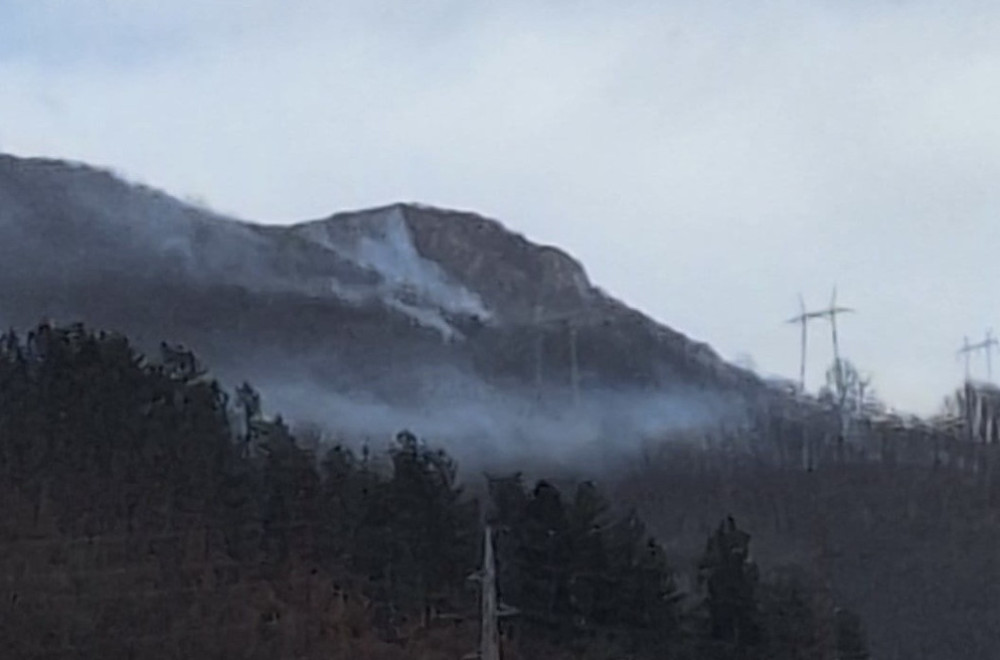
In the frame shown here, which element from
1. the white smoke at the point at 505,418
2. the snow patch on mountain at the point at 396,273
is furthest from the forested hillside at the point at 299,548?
the snow patch on mountain at the point at 396,273

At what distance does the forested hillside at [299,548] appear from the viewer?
28750 millimetres

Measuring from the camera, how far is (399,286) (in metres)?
88.2

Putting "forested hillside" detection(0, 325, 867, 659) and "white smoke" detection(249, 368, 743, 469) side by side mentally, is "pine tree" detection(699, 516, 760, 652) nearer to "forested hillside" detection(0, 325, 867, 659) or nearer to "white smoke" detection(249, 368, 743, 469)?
"forested hillside" detection(0, 325, 867, 659)

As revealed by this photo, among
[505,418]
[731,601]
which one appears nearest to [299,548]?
[731,601]

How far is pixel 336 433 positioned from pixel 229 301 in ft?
55.8

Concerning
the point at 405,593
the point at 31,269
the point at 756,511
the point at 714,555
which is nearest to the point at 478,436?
the point at 756,511

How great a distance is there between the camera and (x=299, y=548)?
32.8m

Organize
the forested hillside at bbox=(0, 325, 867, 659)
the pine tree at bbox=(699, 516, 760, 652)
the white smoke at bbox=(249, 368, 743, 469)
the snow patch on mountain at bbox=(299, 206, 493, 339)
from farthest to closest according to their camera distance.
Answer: the snow patch on mountain at bbox=(299, 206, 493, 339)
the white smoke at bbox=(249, 368, 743, 469)
the pine tree at bbox=(699, 516, 760, 652)
the forested hillside at bbox=(0, 325, 867, 659)

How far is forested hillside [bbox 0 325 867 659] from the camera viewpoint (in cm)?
2875

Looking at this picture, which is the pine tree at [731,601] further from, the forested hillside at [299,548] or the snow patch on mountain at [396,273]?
the snow patch on mountain at [396,273]

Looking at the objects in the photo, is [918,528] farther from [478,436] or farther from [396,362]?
[396,362]

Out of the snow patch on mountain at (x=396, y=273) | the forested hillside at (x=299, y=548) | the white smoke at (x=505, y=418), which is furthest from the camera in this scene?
the snow patch on mountain at (x=396, y=273)

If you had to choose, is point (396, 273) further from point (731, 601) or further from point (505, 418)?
point (731, 601)

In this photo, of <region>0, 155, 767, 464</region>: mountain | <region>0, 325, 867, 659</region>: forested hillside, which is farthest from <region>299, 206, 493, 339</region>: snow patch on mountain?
<region>0, 325, 867, 659</region>: forested hillside
